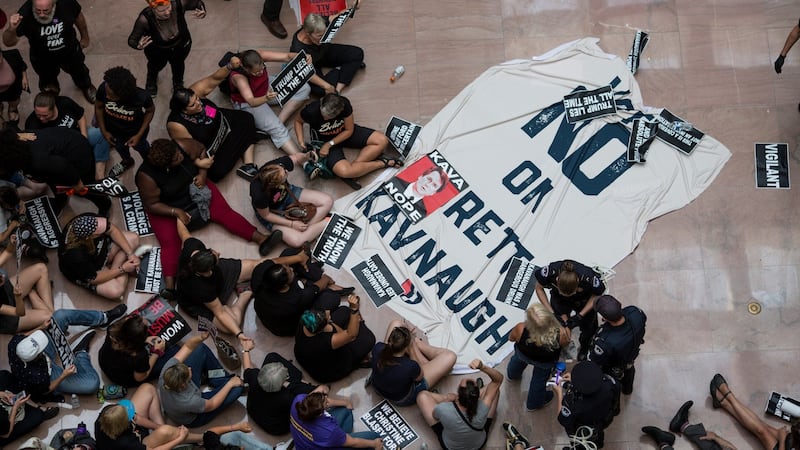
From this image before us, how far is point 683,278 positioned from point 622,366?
4.51 ft

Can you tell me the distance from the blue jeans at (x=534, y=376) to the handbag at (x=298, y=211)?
2.27m

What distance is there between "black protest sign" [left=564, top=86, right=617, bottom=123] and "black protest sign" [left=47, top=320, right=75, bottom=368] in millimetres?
5028

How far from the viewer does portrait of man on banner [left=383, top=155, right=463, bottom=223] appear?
27.9ft

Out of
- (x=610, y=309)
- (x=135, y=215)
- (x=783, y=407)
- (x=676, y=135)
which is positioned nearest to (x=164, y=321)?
(x=135, y=215)

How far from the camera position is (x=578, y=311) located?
25.1ft

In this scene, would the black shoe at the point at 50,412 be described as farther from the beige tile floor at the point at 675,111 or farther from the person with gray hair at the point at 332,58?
the person with gray hair at the point at 332,58

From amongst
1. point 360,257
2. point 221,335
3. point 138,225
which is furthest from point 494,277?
point 138,225

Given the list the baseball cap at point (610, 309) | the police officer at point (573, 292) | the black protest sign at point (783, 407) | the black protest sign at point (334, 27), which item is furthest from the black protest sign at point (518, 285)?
the black protest sign at point (334, 27)

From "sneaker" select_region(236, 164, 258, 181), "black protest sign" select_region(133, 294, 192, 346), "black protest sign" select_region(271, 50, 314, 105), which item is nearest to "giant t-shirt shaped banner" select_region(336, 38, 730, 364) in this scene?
"sneaker" select_region(236, 164, 258, 181)

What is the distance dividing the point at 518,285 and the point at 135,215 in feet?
11.9

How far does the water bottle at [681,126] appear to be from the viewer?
873cm

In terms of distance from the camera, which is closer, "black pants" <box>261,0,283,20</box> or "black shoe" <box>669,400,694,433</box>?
"black shoe" <box>669,400,694,433</box>

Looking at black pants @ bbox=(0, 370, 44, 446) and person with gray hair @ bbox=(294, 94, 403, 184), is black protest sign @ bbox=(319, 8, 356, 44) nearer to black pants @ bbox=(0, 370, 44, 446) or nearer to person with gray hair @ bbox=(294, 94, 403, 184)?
person with gray hair @ bbox=(294, 94, 403, 184)

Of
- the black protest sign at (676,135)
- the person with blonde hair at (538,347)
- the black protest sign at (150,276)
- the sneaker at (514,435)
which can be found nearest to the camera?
the person with blonde hair at (538,347)
